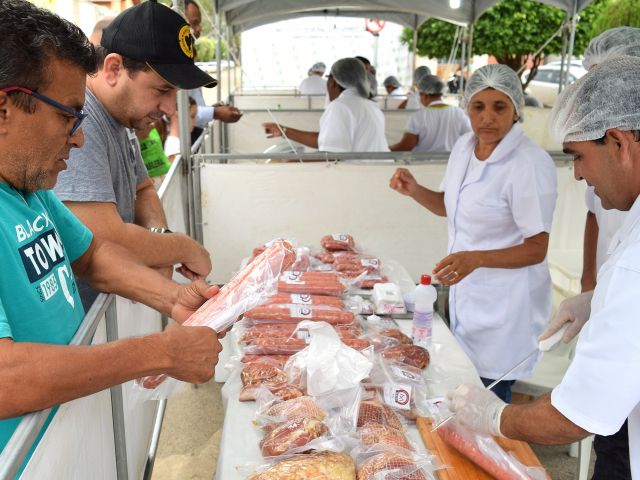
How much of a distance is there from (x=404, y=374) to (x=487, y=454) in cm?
51

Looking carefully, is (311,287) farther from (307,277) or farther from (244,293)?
(244,293)

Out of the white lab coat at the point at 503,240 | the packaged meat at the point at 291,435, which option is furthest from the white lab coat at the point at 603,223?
the packaged meat at the point at 291,435

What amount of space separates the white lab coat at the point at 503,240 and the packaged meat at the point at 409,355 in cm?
69

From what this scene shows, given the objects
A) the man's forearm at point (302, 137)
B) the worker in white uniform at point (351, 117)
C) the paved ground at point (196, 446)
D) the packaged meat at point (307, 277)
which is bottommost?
the paved ground at point (196, 446)

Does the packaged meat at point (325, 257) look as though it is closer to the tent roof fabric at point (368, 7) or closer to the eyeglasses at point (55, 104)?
the eyeglasses at point (55, 104)

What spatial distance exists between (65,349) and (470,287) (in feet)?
7.52

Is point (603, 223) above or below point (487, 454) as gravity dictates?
above

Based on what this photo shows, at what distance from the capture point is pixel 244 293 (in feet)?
5.62

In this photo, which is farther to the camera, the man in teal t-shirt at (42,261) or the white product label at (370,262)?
the white product label at (370,262)

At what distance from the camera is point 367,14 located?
11.8 metres

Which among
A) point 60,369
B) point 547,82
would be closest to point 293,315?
point 60,369

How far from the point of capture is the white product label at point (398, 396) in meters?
1.95

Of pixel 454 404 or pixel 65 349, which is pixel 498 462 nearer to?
pixel 454 404

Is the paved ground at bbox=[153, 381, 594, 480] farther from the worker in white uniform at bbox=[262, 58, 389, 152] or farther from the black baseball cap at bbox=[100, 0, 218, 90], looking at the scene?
the worker in white uniform at bbox=[262, 58, 389, 152]
